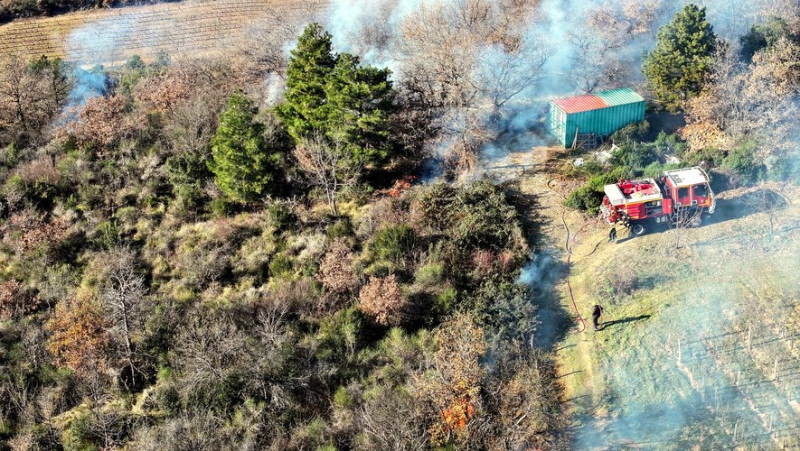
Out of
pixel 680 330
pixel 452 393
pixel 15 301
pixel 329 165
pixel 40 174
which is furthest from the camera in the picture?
pixel 40 174

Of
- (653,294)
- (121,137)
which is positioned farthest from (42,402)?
(653,294)

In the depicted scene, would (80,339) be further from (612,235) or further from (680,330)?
(680,330)

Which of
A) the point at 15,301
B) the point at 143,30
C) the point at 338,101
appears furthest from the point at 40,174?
the point at 143,30

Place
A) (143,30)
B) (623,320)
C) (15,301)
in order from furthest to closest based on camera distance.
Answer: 1. (143,30)
2. (15,301)
3. (623,320)

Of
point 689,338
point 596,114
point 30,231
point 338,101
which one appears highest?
point 338,101

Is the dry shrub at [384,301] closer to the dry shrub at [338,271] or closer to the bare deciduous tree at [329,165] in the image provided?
the dry shrub at [338,271]
